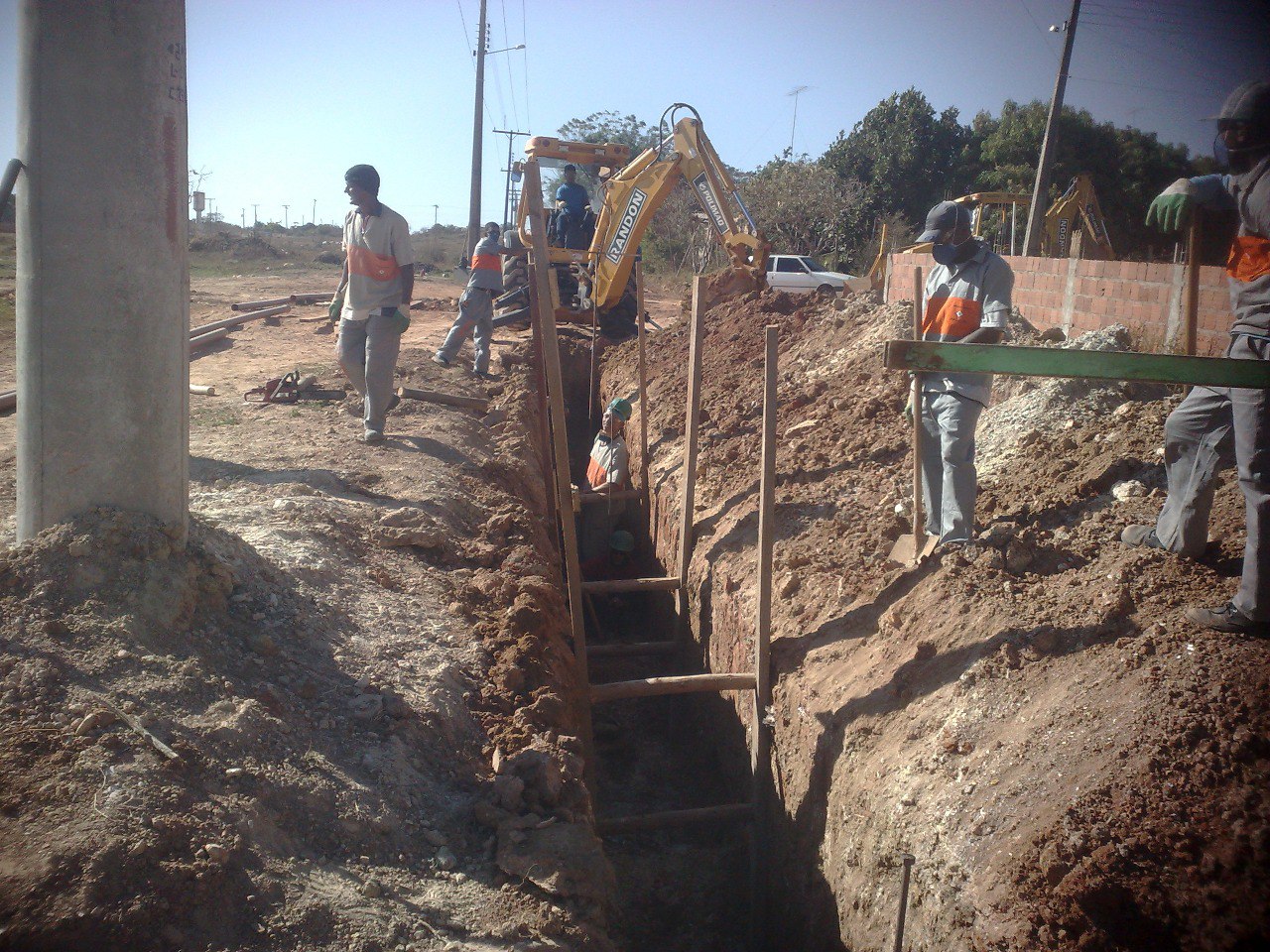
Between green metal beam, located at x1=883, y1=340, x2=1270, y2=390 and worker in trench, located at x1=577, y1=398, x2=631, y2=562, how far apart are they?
518cm

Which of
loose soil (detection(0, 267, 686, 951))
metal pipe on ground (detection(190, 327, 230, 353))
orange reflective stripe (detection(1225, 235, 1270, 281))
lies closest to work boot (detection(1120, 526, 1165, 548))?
orange reflective stripe (detection(1225, 235, 1270, 281))

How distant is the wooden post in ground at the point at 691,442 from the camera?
570 centimetres

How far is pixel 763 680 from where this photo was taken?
4648 mm

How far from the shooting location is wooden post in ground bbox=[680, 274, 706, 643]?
5695mm

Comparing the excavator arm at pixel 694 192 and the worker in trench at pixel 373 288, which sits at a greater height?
the excavator arm at pixel 694 192

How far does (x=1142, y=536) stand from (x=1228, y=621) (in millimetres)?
773

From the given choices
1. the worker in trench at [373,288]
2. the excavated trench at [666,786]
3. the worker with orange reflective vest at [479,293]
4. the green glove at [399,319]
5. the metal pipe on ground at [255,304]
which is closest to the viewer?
the excavated trench at [666,786]

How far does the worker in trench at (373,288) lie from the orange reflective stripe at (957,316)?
11.4ft

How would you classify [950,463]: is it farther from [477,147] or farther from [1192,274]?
[477,147]

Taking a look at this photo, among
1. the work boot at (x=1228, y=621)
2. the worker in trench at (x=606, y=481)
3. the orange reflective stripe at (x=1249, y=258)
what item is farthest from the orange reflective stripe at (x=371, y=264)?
the work boot at (x=1228, y=621)

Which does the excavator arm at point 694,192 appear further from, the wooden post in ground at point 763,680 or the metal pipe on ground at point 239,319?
the wooden post in ground at point 763,680

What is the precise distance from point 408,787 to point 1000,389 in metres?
4.70

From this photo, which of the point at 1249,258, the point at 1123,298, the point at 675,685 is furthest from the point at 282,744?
the point at 1123,298

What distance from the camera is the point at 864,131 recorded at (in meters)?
27.7
